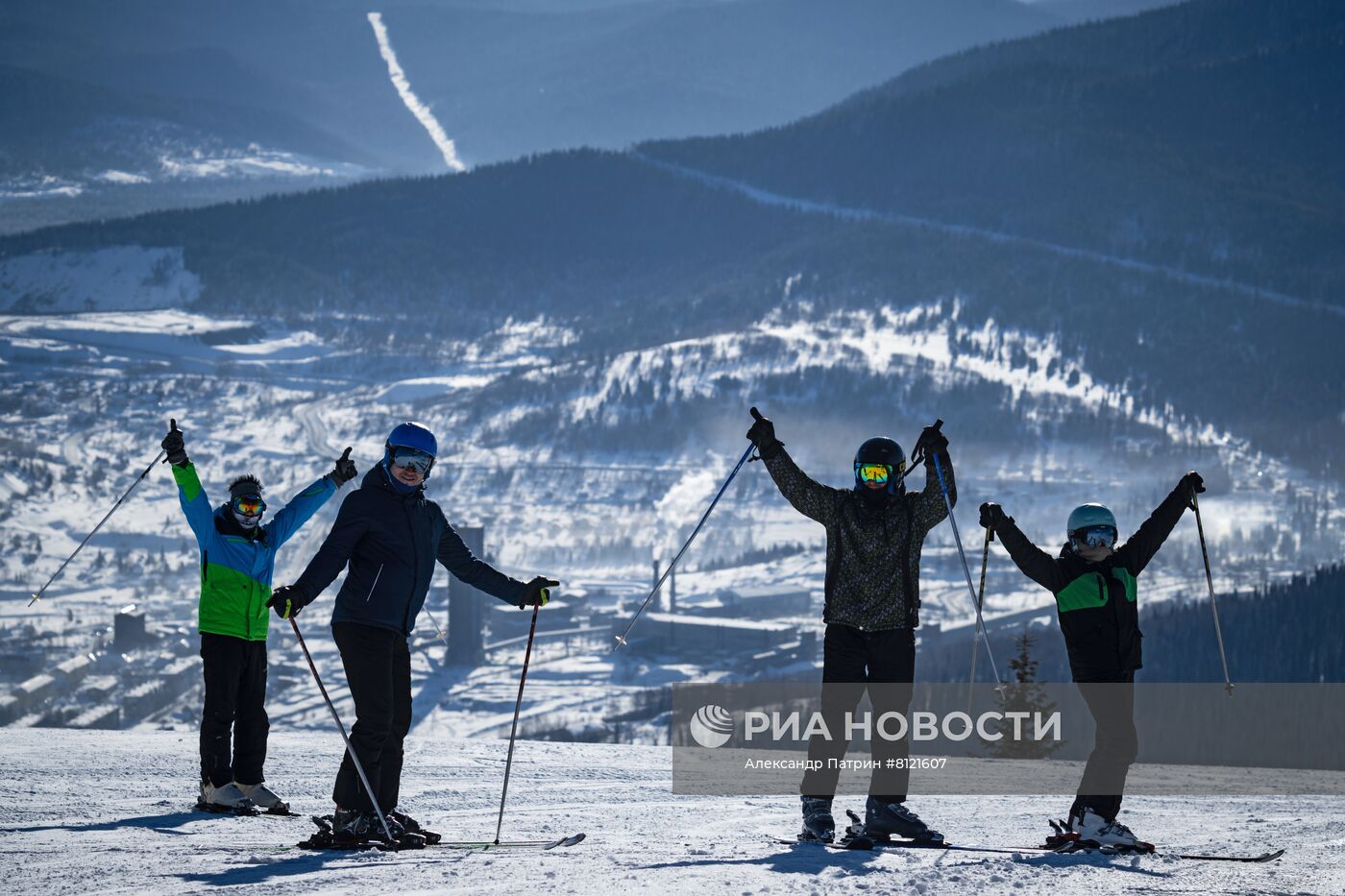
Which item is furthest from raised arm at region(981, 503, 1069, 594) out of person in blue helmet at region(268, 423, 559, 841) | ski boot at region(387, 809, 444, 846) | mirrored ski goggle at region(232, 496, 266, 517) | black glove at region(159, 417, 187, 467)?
black glove at region(159, 417, 187, 467)

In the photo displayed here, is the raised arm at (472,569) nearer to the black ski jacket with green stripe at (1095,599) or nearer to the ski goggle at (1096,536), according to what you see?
the black ski jacket with green stripe at (1095,599)

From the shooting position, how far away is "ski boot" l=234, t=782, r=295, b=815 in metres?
9.45

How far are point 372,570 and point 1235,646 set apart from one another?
3594 inches

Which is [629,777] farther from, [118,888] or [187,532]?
[187,532]

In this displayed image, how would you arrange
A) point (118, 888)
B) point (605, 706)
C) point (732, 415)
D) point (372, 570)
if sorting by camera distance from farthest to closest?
1. point (732, 415)
2. point (605, 706)
3. point (372, 570)
4. point (118, 888)

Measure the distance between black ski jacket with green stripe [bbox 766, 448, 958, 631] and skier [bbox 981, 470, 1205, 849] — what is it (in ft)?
1.60

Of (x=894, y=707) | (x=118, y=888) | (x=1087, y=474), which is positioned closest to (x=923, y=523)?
(x=894, y=707)

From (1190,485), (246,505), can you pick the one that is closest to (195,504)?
(246,505)

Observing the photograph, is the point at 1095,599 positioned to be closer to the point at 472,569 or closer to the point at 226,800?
the point at 472,569

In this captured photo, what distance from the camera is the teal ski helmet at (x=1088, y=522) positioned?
27.9ft

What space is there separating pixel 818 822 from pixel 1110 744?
5.02 ft

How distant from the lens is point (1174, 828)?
9.54 meters

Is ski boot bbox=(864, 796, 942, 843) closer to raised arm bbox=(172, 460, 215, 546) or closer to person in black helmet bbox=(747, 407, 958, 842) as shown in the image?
person in black helmet bbox=(747, 407, 958, 842)

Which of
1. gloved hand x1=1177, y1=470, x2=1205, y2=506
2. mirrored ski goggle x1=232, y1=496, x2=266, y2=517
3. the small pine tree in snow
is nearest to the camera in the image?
gloved hand x1=1177, y1=470, x2=1205, y2=506
